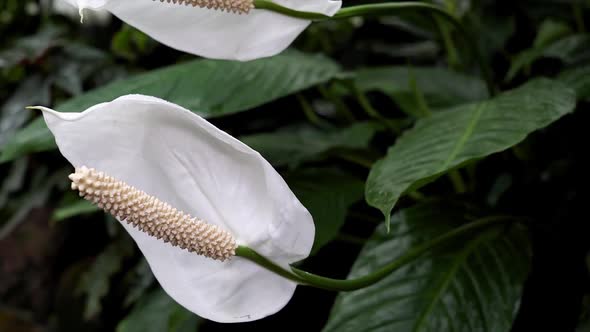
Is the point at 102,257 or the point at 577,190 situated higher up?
the point at 577,190

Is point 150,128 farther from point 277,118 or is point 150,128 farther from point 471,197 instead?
point 277,118

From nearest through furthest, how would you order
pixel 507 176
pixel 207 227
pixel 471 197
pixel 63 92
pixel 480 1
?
pixel 207 227
pixel 471 197
pixel 507 176
pixel 480 1
pixel 63 92

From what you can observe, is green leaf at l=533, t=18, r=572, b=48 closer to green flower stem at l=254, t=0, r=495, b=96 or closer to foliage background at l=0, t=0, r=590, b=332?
foliage background at l=0, t=0, r=590, b=332

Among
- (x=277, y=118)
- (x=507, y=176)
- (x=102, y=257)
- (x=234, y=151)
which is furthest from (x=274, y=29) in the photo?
(x=102, y=257)

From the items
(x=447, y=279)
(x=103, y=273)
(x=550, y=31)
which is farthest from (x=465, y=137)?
(x=103, y=273)

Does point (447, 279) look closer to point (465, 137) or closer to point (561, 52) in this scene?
point (465, 137)

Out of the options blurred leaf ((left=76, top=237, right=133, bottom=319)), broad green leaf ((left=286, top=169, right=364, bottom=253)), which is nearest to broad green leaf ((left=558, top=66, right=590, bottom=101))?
broad green leaf ((left=286, top=169, right=364, bottom=253))
